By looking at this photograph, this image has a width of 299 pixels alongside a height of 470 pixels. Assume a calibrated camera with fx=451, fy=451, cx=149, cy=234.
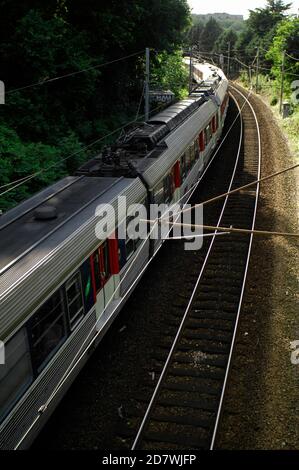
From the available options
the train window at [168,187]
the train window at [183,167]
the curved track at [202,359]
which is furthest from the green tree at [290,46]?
the train window at [168,187]

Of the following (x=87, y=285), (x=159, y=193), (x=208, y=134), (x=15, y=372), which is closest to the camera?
(x=15, y=372)

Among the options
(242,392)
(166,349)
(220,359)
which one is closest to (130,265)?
(166,349)

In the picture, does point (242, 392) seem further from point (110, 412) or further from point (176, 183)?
point (176, 183)

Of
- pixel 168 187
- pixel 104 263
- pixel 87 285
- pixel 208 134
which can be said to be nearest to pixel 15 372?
pixel 87 285

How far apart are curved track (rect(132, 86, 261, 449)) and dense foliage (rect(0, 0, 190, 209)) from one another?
21.3 feet

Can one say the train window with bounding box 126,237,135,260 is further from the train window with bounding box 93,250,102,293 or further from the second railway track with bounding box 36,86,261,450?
the train window with bounding box 93,250,102,293

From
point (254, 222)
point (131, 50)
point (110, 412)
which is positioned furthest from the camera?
point (131, 50)

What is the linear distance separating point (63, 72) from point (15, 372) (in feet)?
54.3

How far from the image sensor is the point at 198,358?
32.0ft

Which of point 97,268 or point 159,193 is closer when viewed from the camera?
point 97,268

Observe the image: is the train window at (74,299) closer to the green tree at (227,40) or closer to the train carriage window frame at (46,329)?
the train carriage window frame at (46,329)

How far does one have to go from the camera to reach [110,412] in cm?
843

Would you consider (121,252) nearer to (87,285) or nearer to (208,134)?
(87,285)
